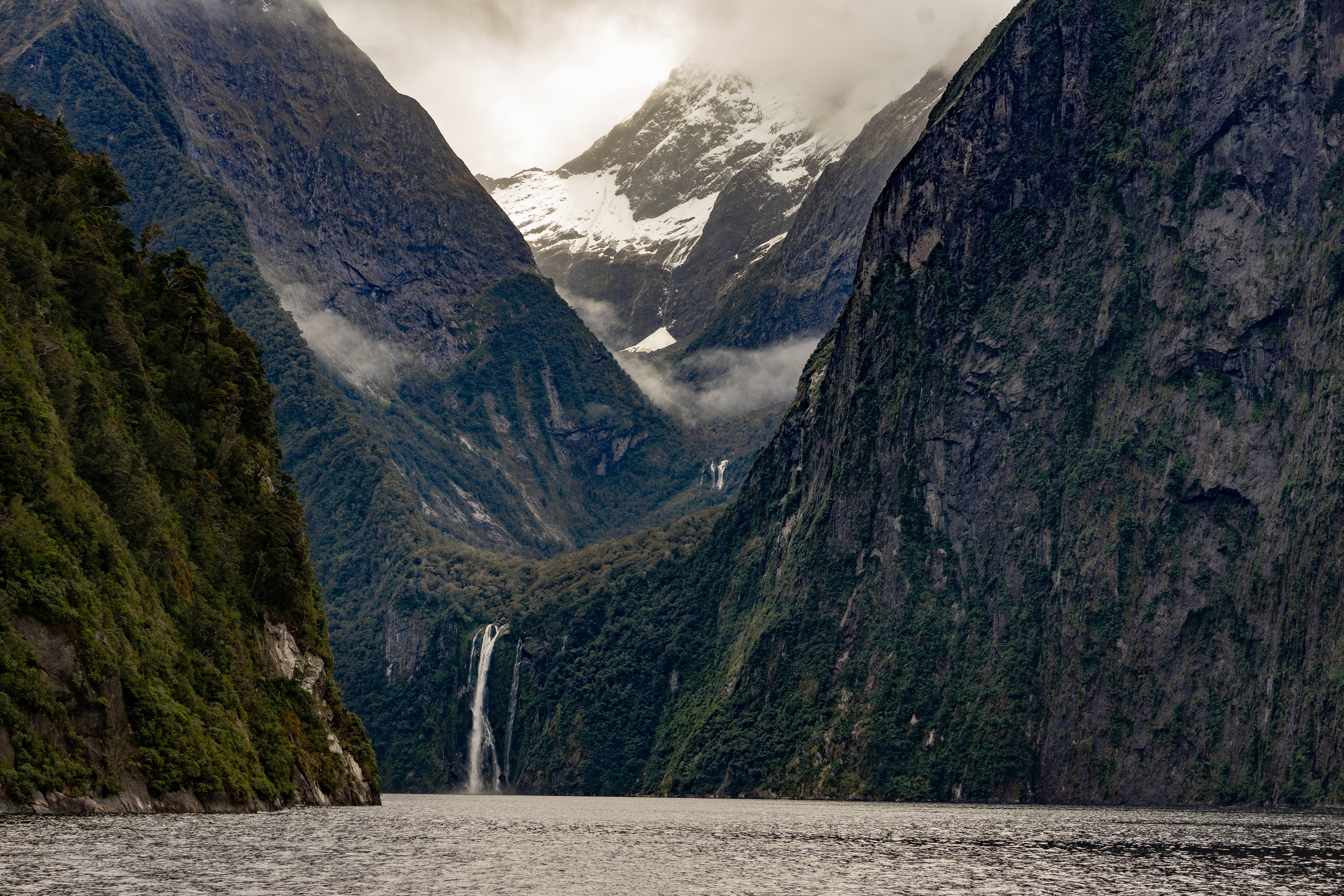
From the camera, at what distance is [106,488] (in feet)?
291

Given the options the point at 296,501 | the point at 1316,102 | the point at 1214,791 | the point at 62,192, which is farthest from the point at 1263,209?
the point at 62,192

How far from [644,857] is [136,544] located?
37926 millimetres

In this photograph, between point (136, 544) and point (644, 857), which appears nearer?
point (644, 857)

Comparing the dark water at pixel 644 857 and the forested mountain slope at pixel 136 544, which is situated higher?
the forested mountain slope at pixel 136 544

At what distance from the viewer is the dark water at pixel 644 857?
182 ft

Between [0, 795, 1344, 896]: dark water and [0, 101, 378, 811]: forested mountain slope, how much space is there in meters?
3.68

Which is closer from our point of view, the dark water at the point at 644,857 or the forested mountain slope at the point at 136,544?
the dark water at the point at 644,857

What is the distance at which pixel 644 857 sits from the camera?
253 feet

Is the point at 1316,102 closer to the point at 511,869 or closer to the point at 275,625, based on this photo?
the point at 275,625

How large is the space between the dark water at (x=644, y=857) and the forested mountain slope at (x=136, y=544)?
12.1 ft

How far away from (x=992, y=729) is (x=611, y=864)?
137 meters

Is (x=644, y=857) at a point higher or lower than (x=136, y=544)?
lower

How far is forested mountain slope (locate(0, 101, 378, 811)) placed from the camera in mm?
71625

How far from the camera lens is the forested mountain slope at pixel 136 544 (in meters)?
71.6
